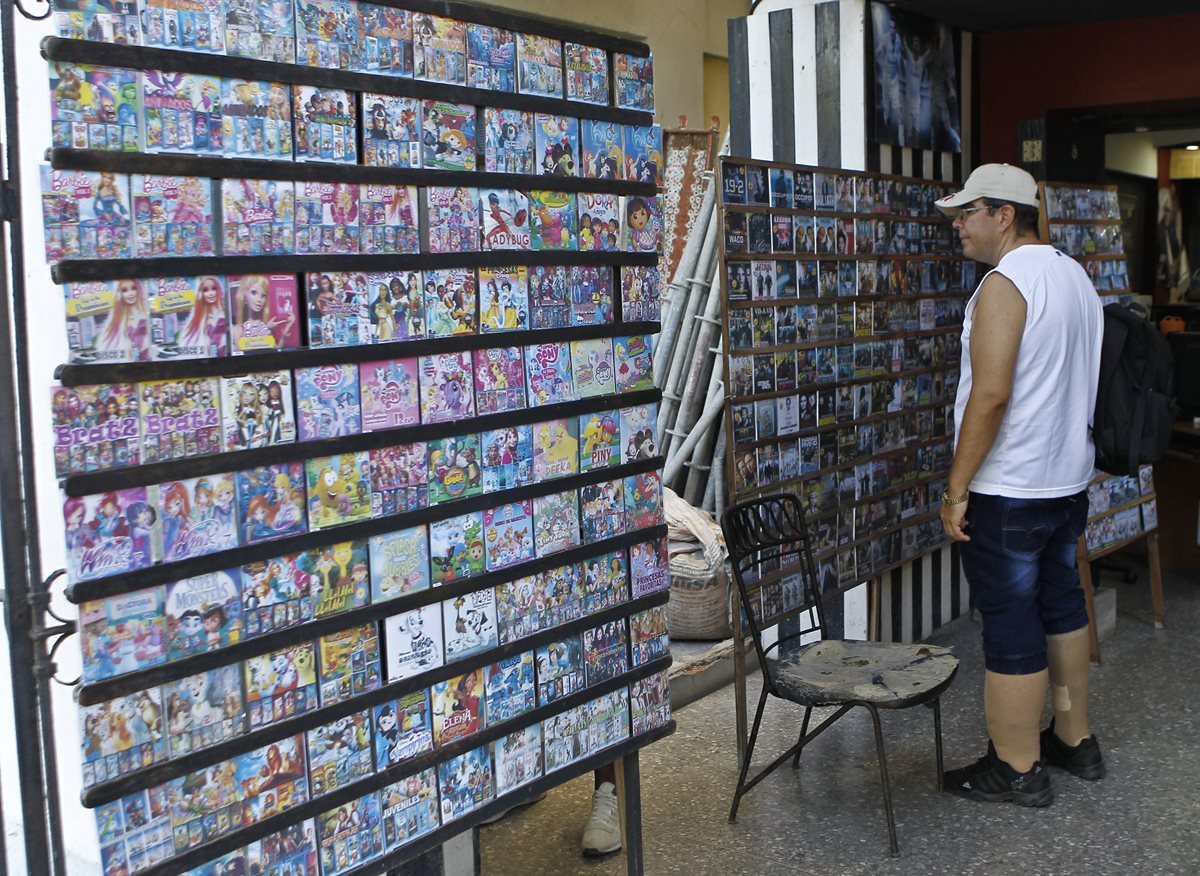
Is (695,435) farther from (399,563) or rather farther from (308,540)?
(308,540)

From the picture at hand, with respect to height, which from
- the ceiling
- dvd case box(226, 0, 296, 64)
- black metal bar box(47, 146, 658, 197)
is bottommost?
black metal bar box(47, 146, 658, 197)

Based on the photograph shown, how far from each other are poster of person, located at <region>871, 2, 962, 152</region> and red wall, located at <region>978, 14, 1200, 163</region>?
0.65 m

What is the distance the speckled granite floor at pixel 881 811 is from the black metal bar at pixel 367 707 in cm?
97

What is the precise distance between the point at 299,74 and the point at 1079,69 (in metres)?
5.44

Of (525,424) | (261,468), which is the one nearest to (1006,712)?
(525,424)

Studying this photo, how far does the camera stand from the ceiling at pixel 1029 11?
518cm

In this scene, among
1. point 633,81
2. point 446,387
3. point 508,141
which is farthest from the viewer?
point 633,81

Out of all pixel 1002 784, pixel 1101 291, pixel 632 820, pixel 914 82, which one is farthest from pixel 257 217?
pixel 1101 291

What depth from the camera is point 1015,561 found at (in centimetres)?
363

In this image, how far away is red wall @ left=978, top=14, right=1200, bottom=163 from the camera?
6043 mm

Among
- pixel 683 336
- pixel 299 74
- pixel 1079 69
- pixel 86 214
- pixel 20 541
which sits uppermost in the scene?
pixel 1079 69

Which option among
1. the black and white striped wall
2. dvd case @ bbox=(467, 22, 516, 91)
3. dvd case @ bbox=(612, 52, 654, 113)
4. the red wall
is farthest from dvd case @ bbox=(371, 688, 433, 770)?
the red wall

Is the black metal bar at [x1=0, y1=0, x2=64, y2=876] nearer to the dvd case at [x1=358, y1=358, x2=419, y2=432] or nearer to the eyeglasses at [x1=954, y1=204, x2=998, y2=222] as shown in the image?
the dvd case at [x1=358, y1=358, x2=419, y2=432]

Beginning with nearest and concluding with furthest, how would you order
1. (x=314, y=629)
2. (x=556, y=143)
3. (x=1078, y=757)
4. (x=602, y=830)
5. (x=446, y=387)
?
(x=314, y=629) → (x=446, y=387) → (x=556, y=143) → (x=602, y=830) → (x=1078, y=757)
